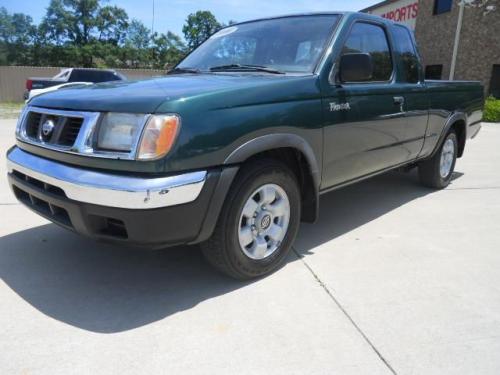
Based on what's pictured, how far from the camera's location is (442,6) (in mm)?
20750

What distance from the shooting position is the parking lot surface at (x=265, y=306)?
7.41 feet

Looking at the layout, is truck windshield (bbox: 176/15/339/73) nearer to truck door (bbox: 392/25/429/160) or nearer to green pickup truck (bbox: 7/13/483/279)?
green pickup truck (bbox: 7/13/483/279)

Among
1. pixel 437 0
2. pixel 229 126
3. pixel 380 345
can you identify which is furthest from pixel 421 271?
pixel 437 0

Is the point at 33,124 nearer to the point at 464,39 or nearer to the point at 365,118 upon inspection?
the point at 365,118

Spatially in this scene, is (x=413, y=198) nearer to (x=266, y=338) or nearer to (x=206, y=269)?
(x=206, y=269)

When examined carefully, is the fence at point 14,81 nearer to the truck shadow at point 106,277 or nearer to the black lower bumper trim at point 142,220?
the truck shadow at point 106,277

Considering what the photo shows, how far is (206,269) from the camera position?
10.7ft

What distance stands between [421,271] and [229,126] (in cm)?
183

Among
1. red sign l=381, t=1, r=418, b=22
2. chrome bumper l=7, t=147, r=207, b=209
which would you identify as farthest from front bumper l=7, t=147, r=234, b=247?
red sign l=381, t=1, r=418, b=22

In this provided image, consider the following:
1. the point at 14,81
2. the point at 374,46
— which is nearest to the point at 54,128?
the point at 374,46

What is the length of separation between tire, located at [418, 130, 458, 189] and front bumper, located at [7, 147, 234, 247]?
379cm

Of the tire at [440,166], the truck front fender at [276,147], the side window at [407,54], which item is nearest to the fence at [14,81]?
the tire at [440,166]

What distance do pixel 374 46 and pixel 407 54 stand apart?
0.65 m

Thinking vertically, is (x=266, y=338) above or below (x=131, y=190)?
below
